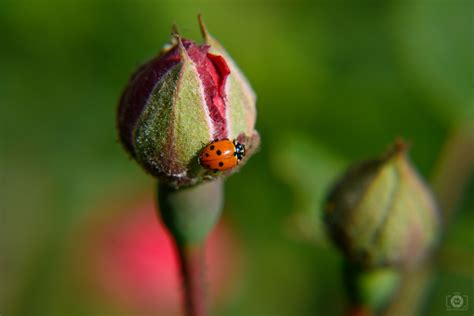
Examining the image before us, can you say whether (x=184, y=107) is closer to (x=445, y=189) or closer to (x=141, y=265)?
(x=445, y=189)

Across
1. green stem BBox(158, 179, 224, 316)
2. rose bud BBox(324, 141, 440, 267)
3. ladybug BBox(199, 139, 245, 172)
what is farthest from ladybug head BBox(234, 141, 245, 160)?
rose bud BBox(324, 141, 440, 267)

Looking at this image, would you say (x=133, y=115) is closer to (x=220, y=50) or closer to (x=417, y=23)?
(x=220, y=50)

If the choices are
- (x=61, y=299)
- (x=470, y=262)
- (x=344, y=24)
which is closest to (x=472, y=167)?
(x=470, y=262)

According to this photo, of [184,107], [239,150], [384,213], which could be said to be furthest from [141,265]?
[184,107]

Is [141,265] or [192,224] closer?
[192,224]

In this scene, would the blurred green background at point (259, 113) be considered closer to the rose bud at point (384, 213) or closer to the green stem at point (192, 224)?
the rose bud at point (384, 213)

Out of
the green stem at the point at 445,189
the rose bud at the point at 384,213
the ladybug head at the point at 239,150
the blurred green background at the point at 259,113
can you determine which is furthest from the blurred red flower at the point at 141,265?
Answer: the ladybug head at the point at 239,150
